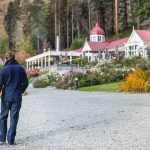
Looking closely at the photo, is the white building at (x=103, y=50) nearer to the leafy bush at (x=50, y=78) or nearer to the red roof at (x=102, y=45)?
the red roof at (x=102, y=45)

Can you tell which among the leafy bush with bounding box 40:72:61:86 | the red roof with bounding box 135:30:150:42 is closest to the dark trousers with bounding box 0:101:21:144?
the leafy bush with bounding box 40:72:61:86

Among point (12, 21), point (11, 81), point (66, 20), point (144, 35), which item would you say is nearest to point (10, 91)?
→ point (11, 81)

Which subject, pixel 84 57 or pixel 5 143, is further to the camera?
pixel 84 57

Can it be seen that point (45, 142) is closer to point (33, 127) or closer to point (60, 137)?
point (60, 137)

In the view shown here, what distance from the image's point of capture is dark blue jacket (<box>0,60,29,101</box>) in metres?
10.5

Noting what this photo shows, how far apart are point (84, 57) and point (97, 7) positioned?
26.3 meters

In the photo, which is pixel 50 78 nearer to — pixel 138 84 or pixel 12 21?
pixel 138 84

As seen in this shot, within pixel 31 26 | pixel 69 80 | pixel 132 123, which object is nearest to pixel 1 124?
pixel 132 123

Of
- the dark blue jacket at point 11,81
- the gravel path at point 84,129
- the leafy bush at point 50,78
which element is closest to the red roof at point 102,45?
the leafy bush at point 50,78

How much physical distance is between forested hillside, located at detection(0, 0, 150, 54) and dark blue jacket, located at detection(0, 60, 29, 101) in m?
70.1

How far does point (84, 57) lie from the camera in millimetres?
62156

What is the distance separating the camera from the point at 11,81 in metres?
10.6

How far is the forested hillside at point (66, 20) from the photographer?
88.1 metres

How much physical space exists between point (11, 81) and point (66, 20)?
83.7m
